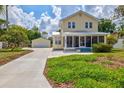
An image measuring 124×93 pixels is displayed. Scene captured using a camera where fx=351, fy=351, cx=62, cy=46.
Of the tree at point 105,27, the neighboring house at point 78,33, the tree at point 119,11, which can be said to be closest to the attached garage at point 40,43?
the tree at point 105,27

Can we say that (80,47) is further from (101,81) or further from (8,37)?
(101,81)

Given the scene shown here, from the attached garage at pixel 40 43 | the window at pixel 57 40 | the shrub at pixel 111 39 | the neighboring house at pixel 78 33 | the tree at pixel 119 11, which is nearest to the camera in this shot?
the tree at pixel 119 11

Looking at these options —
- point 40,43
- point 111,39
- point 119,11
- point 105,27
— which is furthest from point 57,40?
point 119,11

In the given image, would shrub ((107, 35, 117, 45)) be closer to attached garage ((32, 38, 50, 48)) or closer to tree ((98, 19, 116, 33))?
attached garage ((32, 38, 50, 48))

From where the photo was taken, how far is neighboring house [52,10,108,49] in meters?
Answer: 46.7

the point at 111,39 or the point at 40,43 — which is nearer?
the point at 111,39

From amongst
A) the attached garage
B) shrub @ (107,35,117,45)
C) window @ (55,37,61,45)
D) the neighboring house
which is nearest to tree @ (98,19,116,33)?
the attached garage

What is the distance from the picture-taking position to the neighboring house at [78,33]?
46.7 metres

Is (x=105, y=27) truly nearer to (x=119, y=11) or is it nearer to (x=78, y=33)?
(x=78, y=33)

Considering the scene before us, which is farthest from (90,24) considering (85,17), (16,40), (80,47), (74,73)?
(74,73)

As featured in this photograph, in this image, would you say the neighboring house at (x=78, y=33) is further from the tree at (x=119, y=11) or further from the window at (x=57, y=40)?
the tree at (x=119, y=11)

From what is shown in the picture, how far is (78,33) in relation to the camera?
153 ft

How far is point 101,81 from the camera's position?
13680mm
